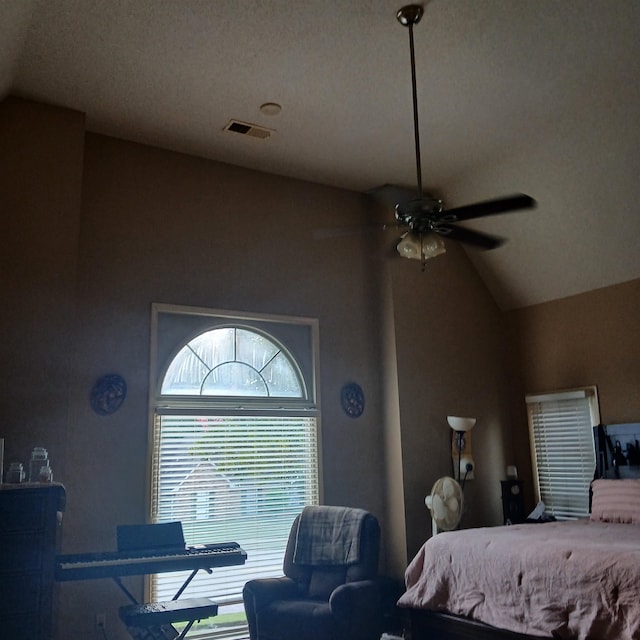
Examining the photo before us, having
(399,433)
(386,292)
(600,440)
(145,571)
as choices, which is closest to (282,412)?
(399,433)

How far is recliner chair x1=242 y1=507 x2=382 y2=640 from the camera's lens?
12.9 ft

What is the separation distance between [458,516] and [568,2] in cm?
378

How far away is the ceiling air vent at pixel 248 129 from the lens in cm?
475

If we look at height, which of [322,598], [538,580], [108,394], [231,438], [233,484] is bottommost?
[322,598]

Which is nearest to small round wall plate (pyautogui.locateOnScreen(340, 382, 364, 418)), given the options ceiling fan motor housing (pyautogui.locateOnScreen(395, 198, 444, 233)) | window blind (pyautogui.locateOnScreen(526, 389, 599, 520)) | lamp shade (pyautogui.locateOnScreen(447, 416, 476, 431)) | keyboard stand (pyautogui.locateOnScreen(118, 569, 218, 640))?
lamp shade (pyautogui.locateOnScreen(447, 416, 476, 431))

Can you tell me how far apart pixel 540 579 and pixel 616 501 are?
1573mm

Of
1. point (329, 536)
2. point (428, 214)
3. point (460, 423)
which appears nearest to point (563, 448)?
point (460, 423)

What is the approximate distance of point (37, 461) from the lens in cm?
386

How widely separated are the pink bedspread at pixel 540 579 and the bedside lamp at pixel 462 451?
127 centimetres

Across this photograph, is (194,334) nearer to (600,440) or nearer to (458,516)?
(458,516)

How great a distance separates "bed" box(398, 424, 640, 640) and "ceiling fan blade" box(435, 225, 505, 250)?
1.76 m

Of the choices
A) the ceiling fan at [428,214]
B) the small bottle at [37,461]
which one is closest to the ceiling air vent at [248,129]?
the ceiling fan at [428,214]

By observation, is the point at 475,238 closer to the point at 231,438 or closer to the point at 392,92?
the point at 392,92

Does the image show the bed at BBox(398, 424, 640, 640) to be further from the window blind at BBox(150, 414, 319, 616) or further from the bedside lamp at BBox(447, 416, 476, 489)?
the window blind at BBox(150, 414, 319, 616)
